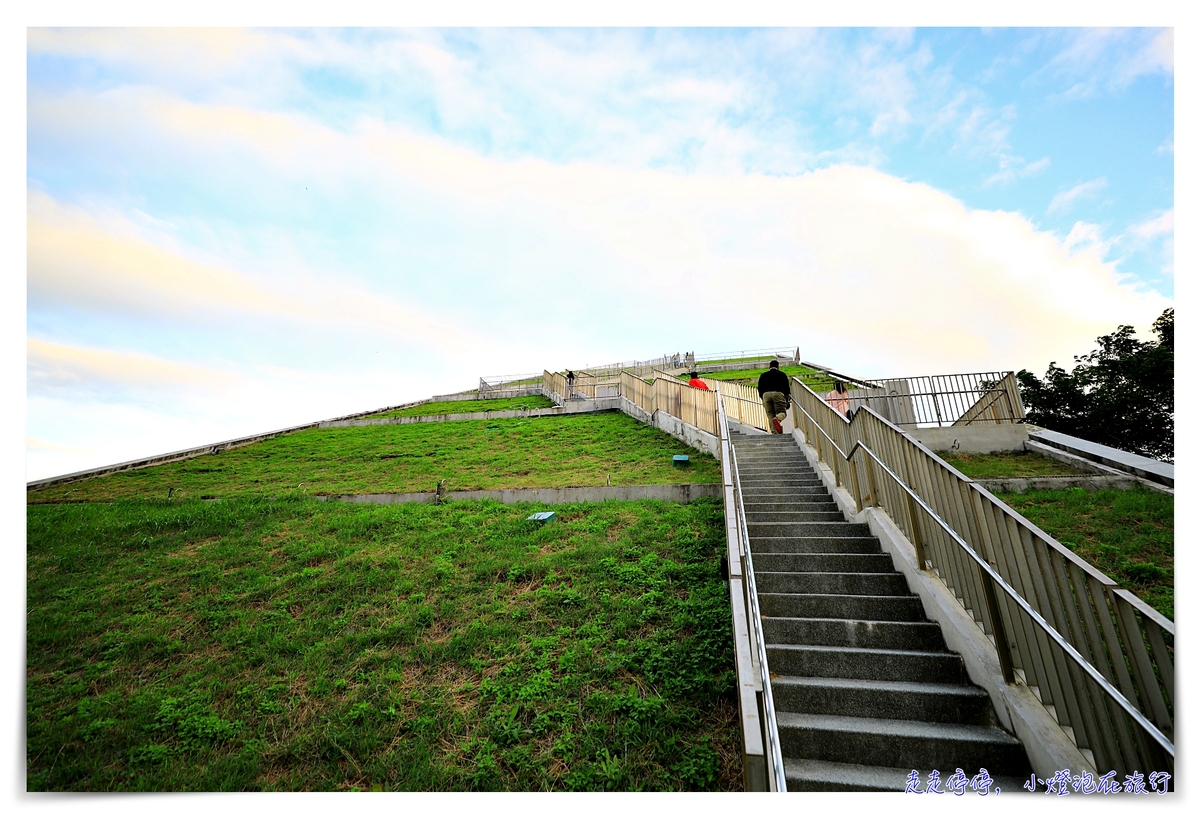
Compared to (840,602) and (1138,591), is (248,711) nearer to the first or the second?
(840,602)

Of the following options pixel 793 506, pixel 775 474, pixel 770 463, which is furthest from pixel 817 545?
pixel 770 463

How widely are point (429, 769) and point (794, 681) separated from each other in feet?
9.67

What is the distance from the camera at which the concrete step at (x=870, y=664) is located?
432 cm

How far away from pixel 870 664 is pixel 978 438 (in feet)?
34.7

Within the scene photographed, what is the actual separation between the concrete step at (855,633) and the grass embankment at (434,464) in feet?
17.8

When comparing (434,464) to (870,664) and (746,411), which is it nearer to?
(746,411)

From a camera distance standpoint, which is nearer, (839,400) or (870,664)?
(870,664)

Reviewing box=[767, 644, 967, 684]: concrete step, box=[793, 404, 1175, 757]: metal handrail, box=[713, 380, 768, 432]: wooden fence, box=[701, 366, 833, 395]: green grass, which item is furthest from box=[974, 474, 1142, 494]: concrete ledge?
box=[701, 366, 833, 395]: green grass

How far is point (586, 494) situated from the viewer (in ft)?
32.1

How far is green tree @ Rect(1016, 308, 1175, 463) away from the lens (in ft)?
66.0

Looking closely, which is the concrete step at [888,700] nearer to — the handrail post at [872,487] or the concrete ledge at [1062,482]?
the handrail post at [872,487]

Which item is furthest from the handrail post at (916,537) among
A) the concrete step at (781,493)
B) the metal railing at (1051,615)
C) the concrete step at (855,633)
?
the concrete step at (781,493)

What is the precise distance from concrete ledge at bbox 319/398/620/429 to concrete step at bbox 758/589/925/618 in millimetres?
15677

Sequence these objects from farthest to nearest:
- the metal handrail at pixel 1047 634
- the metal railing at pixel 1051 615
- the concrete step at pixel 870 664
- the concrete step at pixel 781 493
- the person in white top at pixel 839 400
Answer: the person in white top at pixel 839 400, the concrete step at pixel 781 493, the concrete step at pixel 870 664, the metal railing at pixel 1051 615, the metal handrail at pixel 1047 634
